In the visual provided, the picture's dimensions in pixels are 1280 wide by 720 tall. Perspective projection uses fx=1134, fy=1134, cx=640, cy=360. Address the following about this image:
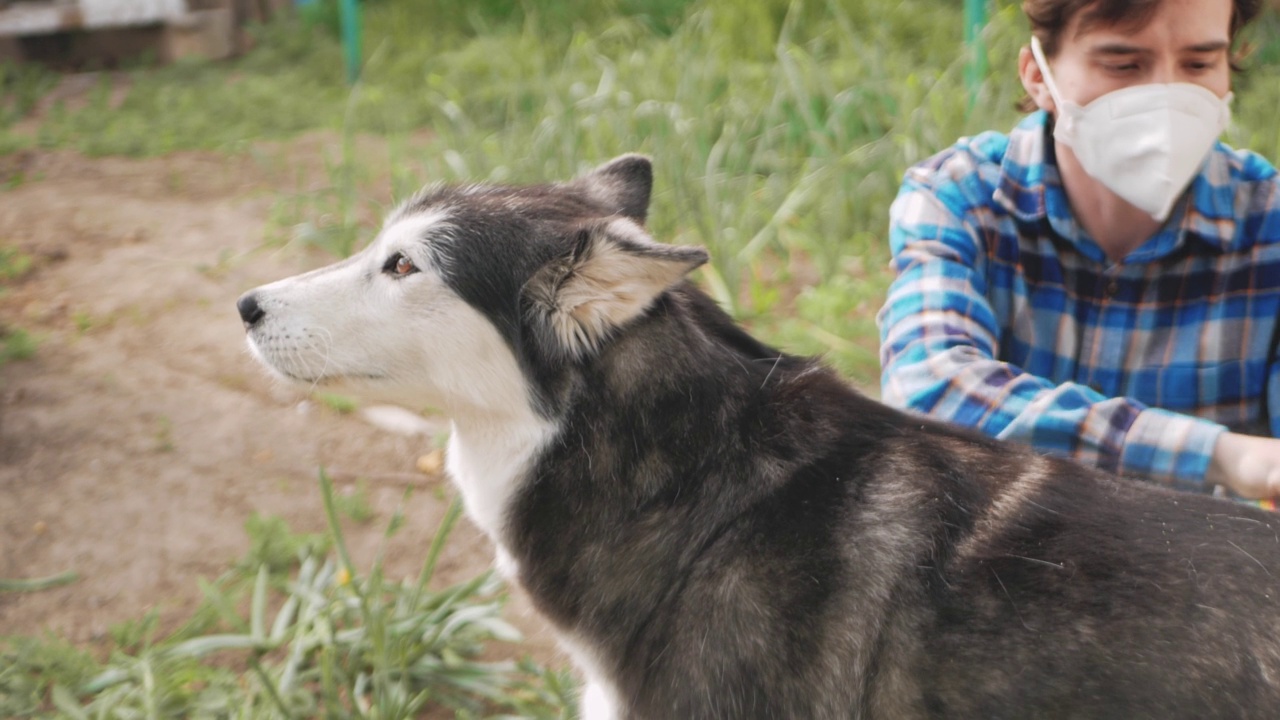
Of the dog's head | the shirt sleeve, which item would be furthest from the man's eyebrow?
the dog's head

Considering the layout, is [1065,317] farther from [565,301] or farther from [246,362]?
[246,362]

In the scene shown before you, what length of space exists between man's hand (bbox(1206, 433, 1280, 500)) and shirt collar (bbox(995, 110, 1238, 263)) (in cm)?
55

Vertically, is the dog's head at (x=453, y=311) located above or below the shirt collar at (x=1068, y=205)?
below

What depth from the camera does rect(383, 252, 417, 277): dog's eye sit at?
2.19 meters

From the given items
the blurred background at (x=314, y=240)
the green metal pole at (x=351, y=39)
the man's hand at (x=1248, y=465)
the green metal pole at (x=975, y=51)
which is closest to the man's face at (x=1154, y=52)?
the man's hand at (x=1248, y=465)

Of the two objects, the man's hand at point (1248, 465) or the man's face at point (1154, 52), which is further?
the man's face at point (1154, 52)

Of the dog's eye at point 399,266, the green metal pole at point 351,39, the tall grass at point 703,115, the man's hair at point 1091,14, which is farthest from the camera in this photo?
the green metal pole at point 351,39

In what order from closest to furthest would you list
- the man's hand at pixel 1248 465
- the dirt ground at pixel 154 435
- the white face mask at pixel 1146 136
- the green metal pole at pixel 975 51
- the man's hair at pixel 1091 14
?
the man's hand at pixel 1248 465, the man's hair at pixel 1091 14, the white face mask at pixel 1146 136, the dirt ground at pixel 154 435, the green metal pole at pixel 975 51

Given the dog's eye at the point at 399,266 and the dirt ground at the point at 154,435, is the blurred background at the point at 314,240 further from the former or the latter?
the dog's eye at the point at 399,266

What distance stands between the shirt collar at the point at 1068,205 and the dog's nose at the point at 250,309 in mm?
1634

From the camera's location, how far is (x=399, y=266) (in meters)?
2.20

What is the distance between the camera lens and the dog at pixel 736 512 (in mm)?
1739

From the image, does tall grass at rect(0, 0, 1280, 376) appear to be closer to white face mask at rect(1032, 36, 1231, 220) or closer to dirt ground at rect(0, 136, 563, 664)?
dirt ground at rect(0, 136, 563, 664)

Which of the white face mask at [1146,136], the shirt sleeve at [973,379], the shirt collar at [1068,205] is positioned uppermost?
the white face mask at [1146,136]
